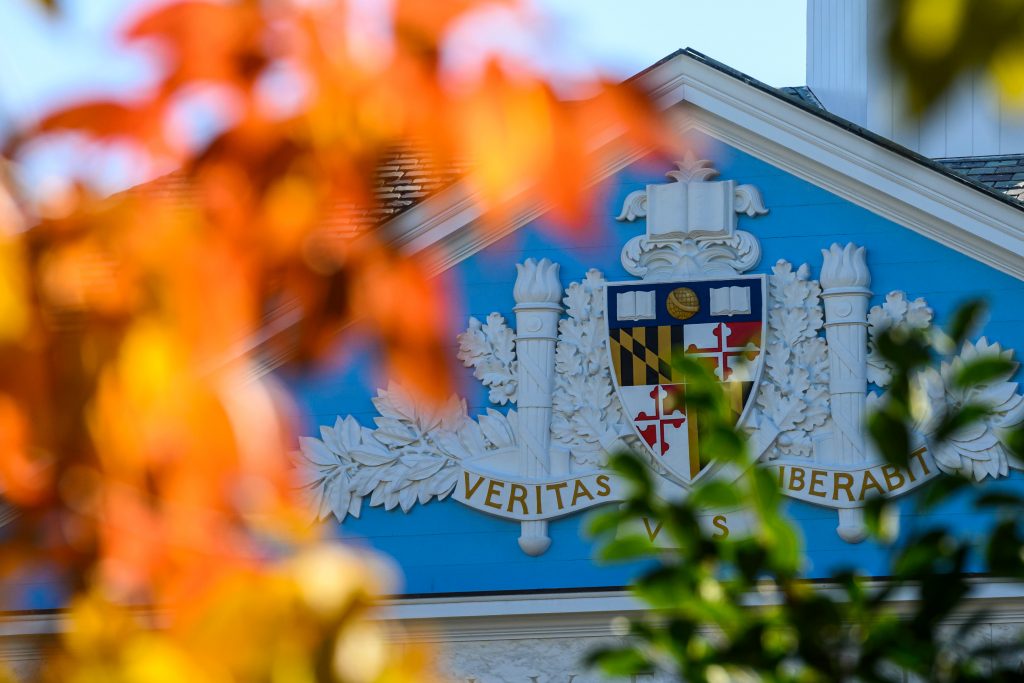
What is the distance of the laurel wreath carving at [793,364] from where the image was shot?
10.1 meters

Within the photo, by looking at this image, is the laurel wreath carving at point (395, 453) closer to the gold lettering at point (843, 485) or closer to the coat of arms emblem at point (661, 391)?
the coat of arms emblem at point (661, 391)

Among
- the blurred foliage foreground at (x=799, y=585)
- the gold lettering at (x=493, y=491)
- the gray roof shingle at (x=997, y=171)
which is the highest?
the gray roof shingle at (x=997, y=171)

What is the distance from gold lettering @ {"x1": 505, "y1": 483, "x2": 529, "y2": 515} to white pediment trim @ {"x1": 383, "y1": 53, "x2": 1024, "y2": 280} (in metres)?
1.57

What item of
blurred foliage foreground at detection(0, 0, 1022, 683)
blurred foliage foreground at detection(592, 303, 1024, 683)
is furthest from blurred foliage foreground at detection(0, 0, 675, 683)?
blurred foliage foreground at detection(592, 303, 1024, 683)

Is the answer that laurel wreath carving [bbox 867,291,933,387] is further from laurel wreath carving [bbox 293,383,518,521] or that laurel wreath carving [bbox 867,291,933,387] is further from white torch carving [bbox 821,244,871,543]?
laurel wreath carving [bbox 293,383,518,521]

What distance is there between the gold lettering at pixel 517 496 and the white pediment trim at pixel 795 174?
1.57m

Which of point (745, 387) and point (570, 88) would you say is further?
point (745, 387)

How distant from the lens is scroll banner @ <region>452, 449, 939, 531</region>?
32.2 ft

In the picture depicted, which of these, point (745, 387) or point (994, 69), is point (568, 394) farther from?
point (994, 69)

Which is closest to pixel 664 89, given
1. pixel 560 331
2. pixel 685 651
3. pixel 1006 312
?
pixel 560 331

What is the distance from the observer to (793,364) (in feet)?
33.4

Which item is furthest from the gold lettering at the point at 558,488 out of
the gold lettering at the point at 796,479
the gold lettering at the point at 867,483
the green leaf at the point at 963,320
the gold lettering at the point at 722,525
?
the green leaf at the point at 963,320

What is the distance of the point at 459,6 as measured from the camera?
65.9 inches

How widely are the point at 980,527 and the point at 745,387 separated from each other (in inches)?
63.8
